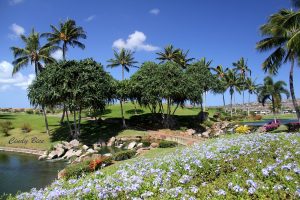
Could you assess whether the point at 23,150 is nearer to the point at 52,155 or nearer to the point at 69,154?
the point at 52,155

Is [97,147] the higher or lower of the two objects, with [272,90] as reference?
lower

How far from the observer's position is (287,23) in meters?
26.6

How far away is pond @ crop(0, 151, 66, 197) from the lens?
1903 cm

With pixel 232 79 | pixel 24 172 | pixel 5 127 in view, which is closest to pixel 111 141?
pixel 24 172

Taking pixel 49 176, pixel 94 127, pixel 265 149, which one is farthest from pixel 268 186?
pixel 94 127

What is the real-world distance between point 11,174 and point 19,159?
25.5 feet

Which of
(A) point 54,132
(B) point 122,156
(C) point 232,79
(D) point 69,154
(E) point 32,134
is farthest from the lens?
(C) point 232,79

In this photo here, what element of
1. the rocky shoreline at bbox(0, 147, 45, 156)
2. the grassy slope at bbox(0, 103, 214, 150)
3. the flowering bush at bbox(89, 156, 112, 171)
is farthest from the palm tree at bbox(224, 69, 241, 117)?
the flowering bush at bbox(89, 156, 112, 171)

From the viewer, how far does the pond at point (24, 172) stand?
19031 millimetres

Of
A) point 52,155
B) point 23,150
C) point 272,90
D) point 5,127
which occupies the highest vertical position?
point 272,90

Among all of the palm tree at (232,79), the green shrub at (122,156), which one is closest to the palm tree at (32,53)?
the green shrub at (122,156)

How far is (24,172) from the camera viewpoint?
23406 millimetres

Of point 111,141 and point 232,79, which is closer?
point 111,141

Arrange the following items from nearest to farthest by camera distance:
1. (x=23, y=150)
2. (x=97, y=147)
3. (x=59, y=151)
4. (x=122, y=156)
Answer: (x=122, y=156) < (x=59, y=151) < (x=97, y=147) < (x=23, y=150)
